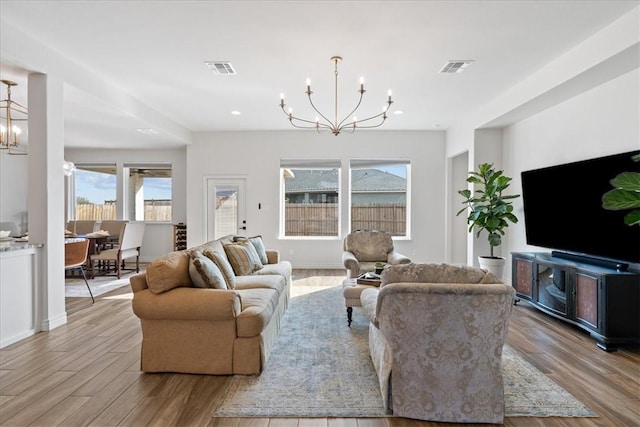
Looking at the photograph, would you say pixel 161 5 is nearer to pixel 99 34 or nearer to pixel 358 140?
pixel 99 34

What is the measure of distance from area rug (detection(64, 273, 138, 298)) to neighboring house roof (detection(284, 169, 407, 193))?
360cm

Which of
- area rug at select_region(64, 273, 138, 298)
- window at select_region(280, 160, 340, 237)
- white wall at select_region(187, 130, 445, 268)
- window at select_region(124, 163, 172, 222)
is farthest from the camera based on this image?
window at select_region(124, 163, 172, 222)

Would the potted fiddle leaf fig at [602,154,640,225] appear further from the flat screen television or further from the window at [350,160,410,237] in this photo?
the window at [350,160,410,237]

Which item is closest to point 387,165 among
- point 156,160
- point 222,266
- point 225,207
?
point 225,207

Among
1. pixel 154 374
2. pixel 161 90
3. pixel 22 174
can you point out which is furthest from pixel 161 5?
pixel 22 174

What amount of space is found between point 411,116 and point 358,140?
1393 mm

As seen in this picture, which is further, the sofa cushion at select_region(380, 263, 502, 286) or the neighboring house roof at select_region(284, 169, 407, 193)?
the neighboring house roof at select_region(284, 169, 407, 193)

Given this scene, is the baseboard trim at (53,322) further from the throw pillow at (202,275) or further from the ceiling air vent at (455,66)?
the ceiling air vent at (455,66)

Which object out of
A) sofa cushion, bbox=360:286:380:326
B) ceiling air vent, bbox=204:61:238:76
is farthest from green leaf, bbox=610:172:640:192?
ceiling air vent, bbox=204:61:238:76

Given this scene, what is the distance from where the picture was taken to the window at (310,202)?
7613 mm

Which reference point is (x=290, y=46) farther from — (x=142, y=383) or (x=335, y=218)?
(x=335, y=218)

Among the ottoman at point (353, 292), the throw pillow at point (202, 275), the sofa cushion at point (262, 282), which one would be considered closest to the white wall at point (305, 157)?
the sofa cushion at point (262, 282)

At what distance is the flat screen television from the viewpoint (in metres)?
3.30

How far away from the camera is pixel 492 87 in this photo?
477 cm
